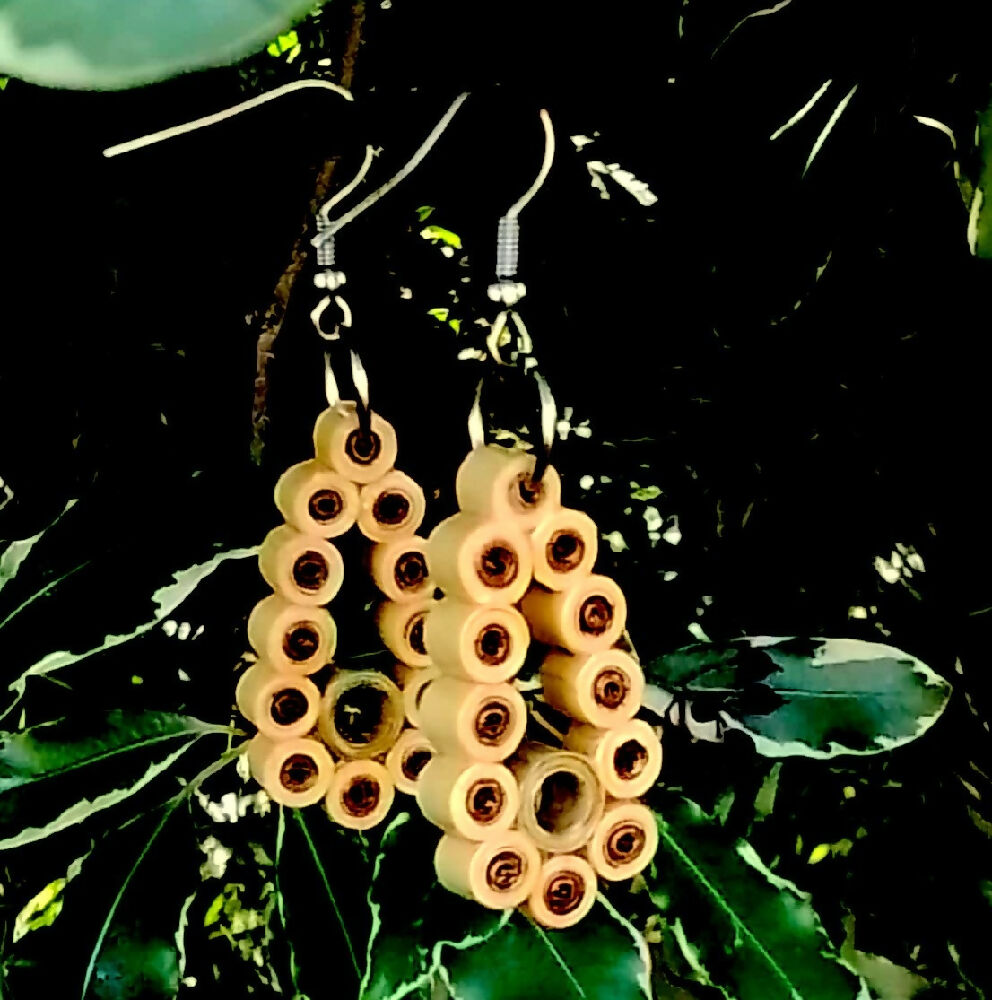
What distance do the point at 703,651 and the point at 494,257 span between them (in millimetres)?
242

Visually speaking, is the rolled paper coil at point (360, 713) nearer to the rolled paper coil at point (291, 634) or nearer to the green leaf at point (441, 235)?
the rolled paper coil at point (291, 634)

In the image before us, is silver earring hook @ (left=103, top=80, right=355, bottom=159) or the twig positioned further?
the twig

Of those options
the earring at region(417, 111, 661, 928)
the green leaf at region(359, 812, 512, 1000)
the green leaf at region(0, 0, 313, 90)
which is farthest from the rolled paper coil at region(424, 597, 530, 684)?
the green leaf at region(0, 0, 313, 90)

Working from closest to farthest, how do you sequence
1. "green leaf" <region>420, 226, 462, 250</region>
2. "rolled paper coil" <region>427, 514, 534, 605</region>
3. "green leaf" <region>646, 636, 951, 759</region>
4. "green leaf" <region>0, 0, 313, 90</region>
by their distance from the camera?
"green leaf" <region>0, 0, 313, 90</region> < "rolled paper coil" <region>427, 514, 534, 605</region> < "green leaf" <region>646, 636, 951, 759</region> < "green leaf" <region>420, 226, 462, 250</region>

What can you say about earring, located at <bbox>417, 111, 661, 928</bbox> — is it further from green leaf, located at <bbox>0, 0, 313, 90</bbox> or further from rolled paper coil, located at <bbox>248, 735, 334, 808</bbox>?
green leaf, located at <bbox>0, 0, 313, 90</bbox>

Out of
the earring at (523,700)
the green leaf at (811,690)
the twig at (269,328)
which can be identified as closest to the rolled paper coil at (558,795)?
the earring at (523,700)

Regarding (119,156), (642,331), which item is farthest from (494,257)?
(119,156)

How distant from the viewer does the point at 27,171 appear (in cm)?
57

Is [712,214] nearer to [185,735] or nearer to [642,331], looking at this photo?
[642,331]

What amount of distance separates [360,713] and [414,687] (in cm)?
3

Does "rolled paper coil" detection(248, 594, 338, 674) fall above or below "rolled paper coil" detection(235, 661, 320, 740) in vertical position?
above

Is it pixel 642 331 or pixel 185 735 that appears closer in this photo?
pixel 185 735

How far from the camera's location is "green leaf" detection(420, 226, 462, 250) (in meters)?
0.63

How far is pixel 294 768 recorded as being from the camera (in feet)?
1.56
